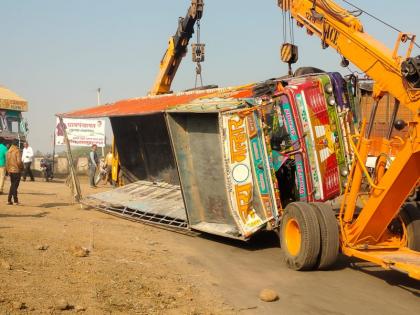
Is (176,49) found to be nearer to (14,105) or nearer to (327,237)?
(327,237)

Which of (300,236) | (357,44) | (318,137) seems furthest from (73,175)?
(357,44)

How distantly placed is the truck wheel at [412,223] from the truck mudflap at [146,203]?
404 cm

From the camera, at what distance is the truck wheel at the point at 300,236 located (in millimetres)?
7352

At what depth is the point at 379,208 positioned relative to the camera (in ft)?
23.1

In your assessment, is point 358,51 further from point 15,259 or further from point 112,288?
point 15,259

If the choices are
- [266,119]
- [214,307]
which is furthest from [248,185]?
[214,307]

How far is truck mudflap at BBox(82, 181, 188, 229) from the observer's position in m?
11.1

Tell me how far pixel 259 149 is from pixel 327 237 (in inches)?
78.8

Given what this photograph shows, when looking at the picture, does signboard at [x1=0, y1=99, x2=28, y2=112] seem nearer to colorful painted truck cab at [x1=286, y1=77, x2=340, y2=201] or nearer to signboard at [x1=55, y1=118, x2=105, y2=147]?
signboard at [x1=55, y1=118, x2=105, y2=147]

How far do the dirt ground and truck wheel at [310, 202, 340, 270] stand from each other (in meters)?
0.21

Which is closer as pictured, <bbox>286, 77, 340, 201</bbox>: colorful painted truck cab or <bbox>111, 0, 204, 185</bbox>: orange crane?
<bbox>286, 77, 340, 201</bbox>: colorful painted truck cab

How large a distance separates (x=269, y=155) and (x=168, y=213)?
125 inches

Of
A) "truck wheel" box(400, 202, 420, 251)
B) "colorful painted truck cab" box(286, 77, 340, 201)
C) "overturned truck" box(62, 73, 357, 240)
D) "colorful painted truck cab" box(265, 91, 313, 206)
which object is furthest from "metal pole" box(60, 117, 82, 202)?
"truck wheel" box(400, 202, 420, 251)

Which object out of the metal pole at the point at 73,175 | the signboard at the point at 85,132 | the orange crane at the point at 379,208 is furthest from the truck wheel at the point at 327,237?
the signboard at the point at 85,132
